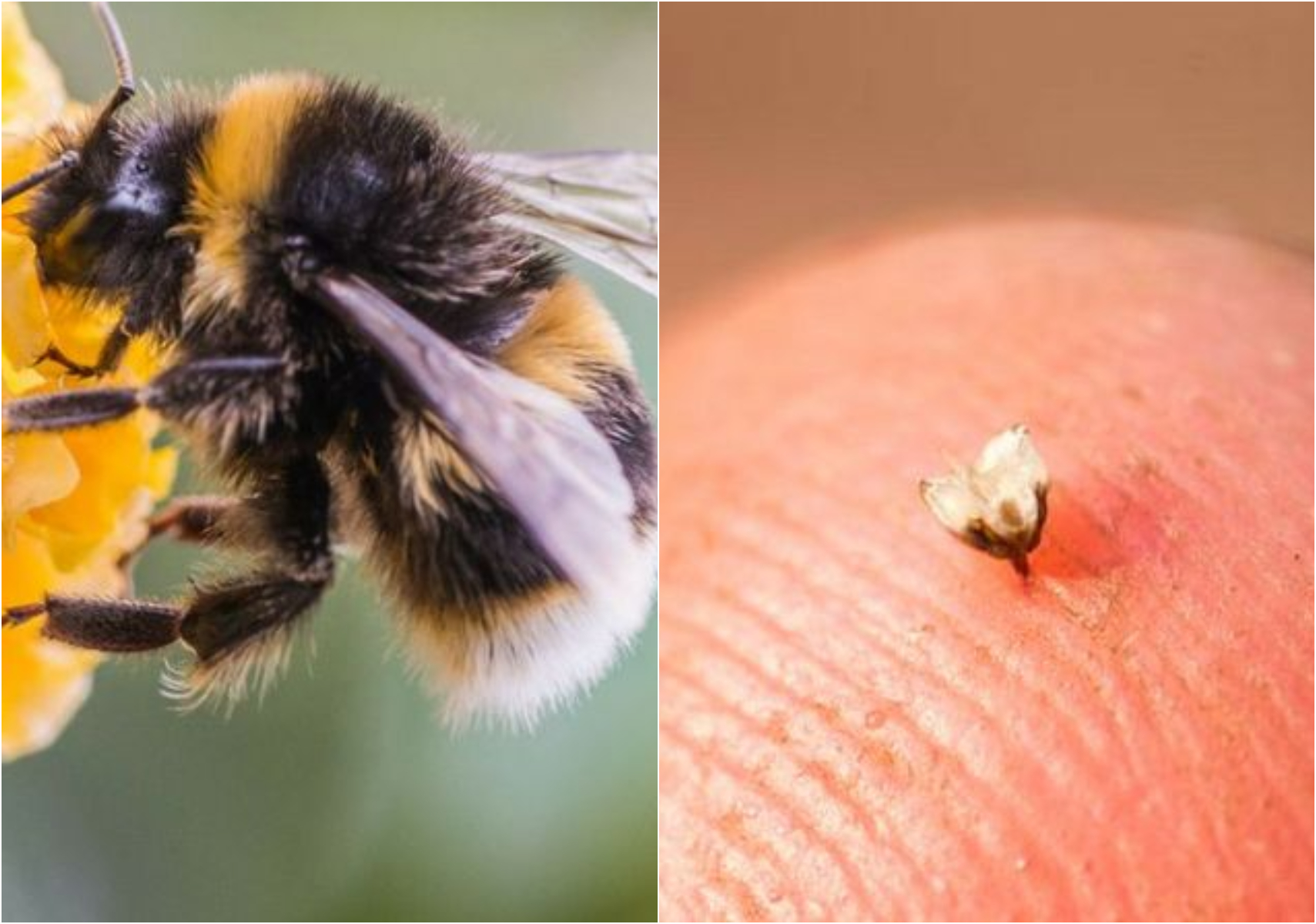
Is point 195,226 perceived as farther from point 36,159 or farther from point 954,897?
point 954,897

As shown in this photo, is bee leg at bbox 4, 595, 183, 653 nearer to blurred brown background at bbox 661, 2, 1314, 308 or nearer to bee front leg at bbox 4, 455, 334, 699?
bee front leg at bbox 4, 455, 334, 699

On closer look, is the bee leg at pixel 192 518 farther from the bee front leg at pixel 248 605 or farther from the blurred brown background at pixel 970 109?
the blurred brown background at pixel 970 109

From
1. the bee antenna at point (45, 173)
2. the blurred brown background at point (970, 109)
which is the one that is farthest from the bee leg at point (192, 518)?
the blurred brown background at point (970, 109)

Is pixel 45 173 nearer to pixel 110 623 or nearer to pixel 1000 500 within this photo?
pixel 110 623

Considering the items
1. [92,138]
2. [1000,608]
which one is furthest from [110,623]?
[1000,608]

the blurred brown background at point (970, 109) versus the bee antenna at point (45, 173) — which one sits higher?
the blurred brown background at point (970, 109)

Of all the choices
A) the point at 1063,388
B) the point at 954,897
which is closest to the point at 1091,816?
the point at 954,897

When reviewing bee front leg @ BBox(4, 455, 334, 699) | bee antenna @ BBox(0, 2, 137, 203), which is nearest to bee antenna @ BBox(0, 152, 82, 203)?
bee antenna @ BBox(0, 2, 137, 203)
